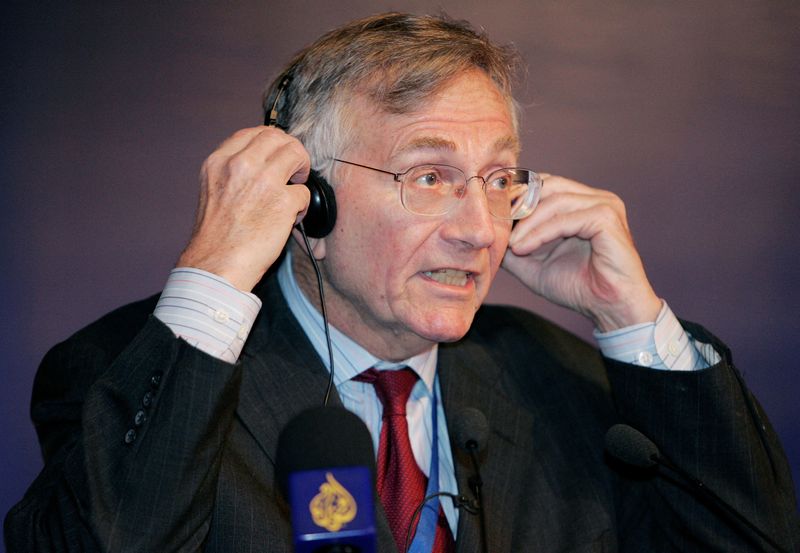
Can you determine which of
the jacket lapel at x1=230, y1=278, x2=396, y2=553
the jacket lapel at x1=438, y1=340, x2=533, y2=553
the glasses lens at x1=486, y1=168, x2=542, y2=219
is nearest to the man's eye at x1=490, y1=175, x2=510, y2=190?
the glasses lens at x1=486, y1=168, x2=542, y2=219

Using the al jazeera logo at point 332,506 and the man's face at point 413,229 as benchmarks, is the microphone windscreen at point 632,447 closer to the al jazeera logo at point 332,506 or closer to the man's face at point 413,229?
the man's face at point 413,229

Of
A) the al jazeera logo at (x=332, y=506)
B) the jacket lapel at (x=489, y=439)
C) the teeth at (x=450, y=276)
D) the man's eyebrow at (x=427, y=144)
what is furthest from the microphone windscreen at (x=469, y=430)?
the al jazeera logo at (x=332, y=506)

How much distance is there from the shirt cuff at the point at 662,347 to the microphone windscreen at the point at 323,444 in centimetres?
118

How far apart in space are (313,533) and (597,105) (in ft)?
8.85

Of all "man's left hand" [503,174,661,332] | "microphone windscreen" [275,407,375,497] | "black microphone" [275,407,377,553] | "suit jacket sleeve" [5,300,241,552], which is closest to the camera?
"black microphone" [275,407,377,553]

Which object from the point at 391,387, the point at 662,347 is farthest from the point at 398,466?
the point at 662,347

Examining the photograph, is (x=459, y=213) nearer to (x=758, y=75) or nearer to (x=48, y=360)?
(x=48, y=360)

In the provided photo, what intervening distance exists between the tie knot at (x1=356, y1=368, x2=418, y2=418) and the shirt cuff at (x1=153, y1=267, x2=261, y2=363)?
51 cm

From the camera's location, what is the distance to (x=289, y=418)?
6.49 ft

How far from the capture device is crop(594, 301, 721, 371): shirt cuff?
2.23m

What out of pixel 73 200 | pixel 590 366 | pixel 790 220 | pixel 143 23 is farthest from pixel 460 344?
pixel 790 220

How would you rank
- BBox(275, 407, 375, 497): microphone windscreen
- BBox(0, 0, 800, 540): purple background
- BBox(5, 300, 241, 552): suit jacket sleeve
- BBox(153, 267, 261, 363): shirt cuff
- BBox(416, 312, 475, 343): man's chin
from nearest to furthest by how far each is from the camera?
BBox(275, 407, 375, 497): microphone windscreen, BBox(5, 300, 241, 552): suit jacket sleeve, BBox(153, 267, 261, 363): shirt cuff, BBox(416, 312, 475, 343): man's chin, BBox(0, 0, 800, 540): purple background

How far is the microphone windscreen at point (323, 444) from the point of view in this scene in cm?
121

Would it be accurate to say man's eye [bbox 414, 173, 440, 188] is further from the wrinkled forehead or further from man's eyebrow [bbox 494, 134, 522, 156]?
man's eyebrow [bbox 494, 134, 522, 156]
